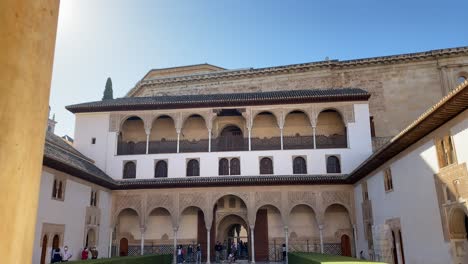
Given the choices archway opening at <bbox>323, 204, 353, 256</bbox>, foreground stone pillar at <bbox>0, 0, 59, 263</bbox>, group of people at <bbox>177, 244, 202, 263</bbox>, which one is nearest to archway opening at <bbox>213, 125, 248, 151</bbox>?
group of people at <bbox>177, 244, 202, 263</bbox>

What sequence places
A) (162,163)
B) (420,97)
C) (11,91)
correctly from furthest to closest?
(420,97) < (162,163) < (11,91)

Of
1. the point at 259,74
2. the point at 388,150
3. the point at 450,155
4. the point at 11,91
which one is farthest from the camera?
the point at 259,74

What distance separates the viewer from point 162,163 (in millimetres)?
23719

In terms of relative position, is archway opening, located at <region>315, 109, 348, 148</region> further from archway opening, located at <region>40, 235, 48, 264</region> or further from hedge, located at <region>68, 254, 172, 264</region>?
archway opening, located at <region>40, 235, 48, 264</region>

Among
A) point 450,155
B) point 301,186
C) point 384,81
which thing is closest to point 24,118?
point 450,155

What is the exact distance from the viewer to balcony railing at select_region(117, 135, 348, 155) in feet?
78.3

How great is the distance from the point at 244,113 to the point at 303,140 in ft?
12.9

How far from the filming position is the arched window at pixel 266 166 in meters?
23.1

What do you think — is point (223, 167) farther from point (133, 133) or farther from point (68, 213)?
point (68, 213)

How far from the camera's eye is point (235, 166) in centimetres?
2323

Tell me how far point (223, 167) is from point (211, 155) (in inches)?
39.4

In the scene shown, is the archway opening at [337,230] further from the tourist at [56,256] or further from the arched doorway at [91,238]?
the tourist at [56,256]

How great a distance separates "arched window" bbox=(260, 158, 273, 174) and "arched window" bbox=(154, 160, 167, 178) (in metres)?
5.73

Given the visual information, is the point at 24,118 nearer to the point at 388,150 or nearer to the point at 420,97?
the point at 388,150
